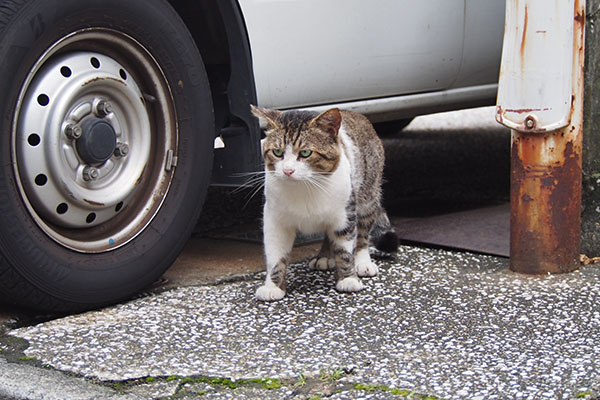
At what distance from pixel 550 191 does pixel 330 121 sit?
945 millimetres

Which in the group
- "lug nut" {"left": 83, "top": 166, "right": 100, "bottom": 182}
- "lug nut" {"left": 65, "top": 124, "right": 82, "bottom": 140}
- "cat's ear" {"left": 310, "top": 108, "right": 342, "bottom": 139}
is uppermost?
"lug nut" {"left": 65, "top": 124, "right": 82, "bottom": 140}

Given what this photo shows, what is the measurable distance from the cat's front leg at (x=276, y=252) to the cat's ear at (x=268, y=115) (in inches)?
14.5

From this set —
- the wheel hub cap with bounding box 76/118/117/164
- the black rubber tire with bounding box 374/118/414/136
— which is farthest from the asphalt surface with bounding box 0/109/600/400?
the black rubber tire with bounding box 374/118/414/136

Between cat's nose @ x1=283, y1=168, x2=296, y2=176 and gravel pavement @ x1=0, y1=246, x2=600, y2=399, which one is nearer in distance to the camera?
gravel pavement @ x1=0, y1=246, x2=600, y2=399

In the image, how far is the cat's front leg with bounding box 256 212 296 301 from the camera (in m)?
3.31

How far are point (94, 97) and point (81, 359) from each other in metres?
0.95

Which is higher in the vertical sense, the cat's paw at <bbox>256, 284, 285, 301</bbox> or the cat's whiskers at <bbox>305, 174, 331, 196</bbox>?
the cat's whiskers at <bbox>305, 174, 331, 196</bbox>

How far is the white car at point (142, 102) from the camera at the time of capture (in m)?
2.80

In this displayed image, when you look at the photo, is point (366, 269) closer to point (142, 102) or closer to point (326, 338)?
point (326, 338)

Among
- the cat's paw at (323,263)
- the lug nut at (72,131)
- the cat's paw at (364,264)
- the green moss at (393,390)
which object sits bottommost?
the cat's paw at (323,263)

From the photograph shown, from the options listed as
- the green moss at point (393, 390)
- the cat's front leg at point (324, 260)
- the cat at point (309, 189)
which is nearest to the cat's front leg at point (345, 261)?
the cat at point (309, 189)

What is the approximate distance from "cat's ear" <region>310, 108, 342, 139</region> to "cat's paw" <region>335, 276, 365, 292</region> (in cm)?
57

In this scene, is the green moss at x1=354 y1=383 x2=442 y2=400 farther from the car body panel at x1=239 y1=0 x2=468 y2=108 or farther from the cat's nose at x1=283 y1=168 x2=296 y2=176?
the car body panel at x1=239 y1=0 x2=468 y2=108

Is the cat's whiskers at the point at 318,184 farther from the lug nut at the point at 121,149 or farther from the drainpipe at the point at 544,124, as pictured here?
the drainpipe at the point at 544,124
